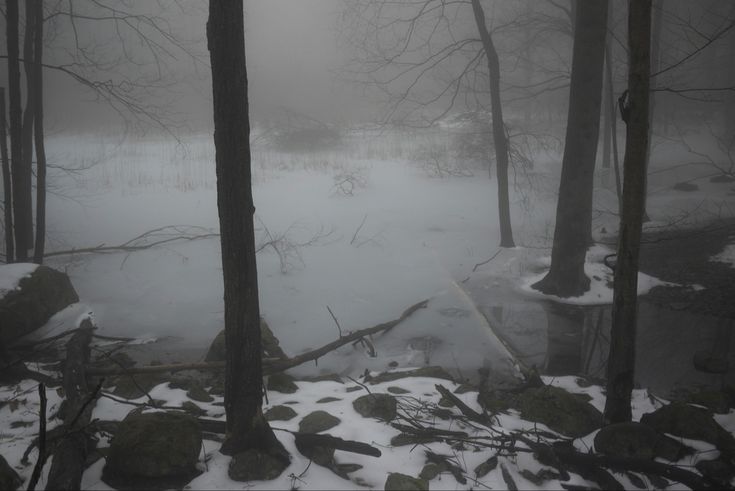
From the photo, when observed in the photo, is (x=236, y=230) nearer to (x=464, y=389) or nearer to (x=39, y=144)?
(x=464, y=389)

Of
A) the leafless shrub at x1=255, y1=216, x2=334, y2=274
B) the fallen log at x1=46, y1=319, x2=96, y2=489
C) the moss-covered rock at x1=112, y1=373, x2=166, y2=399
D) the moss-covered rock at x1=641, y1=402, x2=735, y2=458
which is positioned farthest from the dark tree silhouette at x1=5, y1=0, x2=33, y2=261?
the moss-covered rock at x1=641, y1=402, x2=735, y2=458

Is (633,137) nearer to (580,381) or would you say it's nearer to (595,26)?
(580,381)

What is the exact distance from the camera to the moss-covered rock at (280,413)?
172 inches

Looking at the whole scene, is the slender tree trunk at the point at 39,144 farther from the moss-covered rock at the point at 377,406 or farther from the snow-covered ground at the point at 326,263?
the moss-covered rock at the point at 377,406

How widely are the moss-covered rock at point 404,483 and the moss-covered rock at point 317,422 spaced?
37.4 inches

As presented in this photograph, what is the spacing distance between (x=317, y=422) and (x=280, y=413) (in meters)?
0.45

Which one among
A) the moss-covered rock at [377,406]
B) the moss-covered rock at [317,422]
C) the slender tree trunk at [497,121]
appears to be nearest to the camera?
the moss-covered rock at [317,422]

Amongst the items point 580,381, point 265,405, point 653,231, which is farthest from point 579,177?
point 265,405

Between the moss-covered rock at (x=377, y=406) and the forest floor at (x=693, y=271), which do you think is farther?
the forest floor at (x=693, y=271)

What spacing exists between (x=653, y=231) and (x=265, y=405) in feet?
38.5

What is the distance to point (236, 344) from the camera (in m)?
3.58

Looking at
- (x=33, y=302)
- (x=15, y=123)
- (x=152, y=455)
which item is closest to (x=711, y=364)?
(x=152, y=455)

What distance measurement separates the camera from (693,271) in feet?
29.8

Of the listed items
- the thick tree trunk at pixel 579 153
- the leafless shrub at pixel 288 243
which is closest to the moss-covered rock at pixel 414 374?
the thick tree trunk at pixel 579 153
